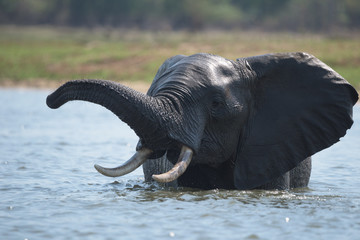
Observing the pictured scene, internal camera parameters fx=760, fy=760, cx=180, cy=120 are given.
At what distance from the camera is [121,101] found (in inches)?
222

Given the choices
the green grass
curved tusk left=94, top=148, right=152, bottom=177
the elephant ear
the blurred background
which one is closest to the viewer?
curved tusk left=94, top=148, right=152, bottom=177

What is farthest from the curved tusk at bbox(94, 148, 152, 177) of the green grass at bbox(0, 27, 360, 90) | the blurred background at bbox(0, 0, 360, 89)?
the blurred background at bbox(0, 0, 360, 89)

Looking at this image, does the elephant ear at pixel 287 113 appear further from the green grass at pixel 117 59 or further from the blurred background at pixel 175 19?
the blurred background at pixel 175 19

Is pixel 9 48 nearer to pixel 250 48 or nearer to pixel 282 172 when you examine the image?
pixel 250 48

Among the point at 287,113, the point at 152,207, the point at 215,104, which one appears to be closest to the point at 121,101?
the point at 215,104

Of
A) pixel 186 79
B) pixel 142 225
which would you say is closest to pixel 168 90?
pixel 186 79

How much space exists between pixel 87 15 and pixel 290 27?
1841 centimetres

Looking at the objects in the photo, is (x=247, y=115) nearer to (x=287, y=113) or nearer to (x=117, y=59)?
(x=287, y=113)

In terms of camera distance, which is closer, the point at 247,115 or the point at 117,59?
the point at 247,115

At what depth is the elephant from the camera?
6113 millimetres

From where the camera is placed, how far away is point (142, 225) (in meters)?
5.82

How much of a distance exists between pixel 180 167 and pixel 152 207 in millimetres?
756

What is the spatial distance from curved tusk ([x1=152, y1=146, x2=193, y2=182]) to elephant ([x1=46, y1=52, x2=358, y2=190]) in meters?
0.01

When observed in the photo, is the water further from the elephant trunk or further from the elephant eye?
the elephant eye
